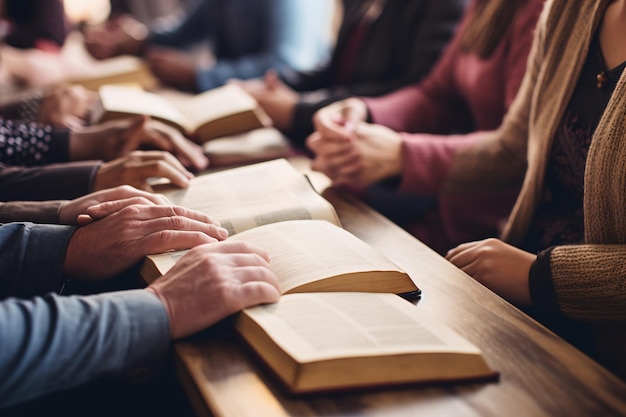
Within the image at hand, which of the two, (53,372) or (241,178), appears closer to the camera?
(53,372)

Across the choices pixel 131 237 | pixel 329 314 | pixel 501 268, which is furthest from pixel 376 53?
pixel 329 314

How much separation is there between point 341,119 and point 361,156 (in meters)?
0.17

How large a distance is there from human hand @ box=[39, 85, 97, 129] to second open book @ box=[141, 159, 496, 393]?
29.8 inches

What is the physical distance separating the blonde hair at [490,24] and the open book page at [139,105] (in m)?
0.68

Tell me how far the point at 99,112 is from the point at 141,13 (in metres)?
3.47

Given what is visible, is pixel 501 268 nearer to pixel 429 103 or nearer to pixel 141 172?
pixel 141 172

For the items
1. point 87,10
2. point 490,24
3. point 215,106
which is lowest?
point 87,10

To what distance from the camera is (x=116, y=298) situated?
67 centimetres

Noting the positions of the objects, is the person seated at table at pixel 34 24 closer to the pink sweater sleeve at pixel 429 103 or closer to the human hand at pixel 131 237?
the pink sweater sleeve at pixel 429 103

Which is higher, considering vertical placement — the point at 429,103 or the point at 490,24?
the point at 490,24

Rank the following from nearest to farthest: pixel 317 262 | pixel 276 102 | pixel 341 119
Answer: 1. pixel 317 262
2. pixel 341 119
3. pixel 276 102

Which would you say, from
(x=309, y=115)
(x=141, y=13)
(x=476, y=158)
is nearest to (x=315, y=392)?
(x=476, y=158)

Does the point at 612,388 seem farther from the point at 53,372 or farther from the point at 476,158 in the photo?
the point at 476,158

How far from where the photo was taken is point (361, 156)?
1.23 metres
